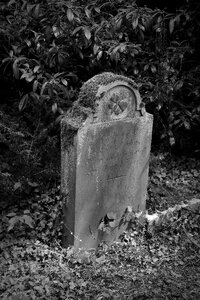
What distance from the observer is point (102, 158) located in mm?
3629

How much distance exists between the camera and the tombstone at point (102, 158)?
343 cm

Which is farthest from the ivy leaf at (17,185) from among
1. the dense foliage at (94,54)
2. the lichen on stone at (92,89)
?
the lichen on stone at (92,89)

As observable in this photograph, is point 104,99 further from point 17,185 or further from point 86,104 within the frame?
point 17,185

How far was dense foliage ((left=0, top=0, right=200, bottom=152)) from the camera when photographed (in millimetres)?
4547

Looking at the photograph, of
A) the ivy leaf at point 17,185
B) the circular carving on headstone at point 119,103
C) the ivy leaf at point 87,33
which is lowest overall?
the ivy leaf at point 17,185

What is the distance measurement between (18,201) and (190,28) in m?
3.32

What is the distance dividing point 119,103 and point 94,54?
1.34m

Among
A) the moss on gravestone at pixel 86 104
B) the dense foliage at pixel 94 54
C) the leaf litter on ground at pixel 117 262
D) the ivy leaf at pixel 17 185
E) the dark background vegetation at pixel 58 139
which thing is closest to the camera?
the leaf litter on ground at pixel 117 262

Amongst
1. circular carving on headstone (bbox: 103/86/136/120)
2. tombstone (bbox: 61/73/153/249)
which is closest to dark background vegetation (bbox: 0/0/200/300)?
tombstone (bbox: 61/73/153/249)

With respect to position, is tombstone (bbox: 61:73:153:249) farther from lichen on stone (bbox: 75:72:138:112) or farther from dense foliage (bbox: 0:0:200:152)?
dense foliage (bbox: 0:0:200:152)

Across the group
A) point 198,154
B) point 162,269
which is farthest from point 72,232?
point 198,154

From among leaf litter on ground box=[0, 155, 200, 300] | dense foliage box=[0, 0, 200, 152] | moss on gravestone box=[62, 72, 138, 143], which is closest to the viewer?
leaf litter on ground box=[0, 155, 200, 300]

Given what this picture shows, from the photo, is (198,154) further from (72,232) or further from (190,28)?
(72,232)

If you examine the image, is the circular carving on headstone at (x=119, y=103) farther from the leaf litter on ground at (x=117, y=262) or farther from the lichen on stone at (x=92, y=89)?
the leaf litter on ground at (x=117, y=262)
